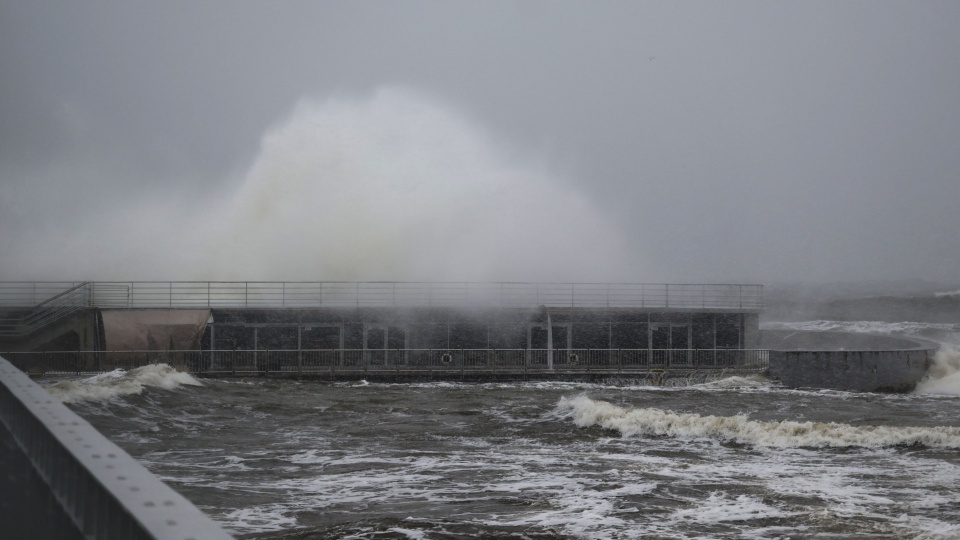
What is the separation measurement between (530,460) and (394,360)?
19.7 metres

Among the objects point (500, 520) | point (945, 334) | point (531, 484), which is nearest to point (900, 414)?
point (531, 484)

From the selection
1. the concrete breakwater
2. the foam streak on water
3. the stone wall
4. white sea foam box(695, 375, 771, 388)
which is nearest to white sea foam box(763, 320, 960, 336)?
the concrete breakwater

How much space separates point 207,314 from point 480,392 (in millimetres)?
11528

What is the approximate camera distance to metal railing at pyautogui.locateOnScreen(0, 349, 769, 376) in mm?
32875

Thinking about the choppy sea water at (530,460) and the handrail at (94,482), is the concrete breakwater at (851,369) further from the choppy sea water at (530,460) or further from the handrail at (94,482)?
the handrail at (94,482)

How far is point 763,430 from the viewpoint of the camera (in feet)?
66.8

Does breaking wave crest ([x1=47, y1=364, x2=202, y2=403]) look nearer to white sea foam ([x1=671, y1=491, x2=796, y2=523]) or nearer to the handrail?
white sea foam ([x1=671, y1=491, x2=796, y2=523])

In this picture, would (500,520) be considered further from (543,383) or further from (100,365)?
(100,365)

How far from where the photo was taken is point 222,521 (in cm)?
1128

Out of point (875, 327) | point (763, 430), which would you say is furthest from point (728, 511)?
point (875, 327)

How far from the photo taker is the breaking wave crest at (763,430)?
1944 cm

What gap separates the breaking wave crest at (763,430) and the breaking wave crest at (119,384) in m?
11.1

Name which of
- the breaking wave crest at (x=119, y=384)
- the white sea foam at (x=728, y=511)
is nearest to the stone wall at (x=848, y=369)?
the breaking wave crest at (x=119, y=384)

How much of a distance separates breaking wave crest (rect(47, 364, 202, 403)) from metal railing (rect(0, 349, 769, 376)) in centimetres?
229
